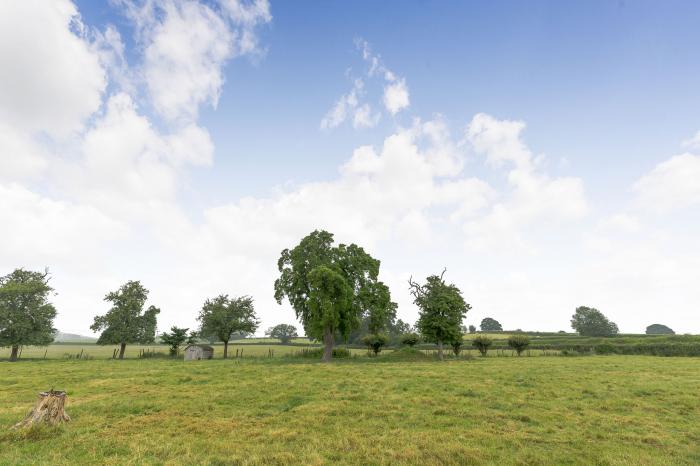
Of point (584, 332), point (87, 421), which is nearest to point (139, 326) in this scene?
point (87, 421)

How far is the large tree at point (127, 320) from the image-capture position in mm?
60375

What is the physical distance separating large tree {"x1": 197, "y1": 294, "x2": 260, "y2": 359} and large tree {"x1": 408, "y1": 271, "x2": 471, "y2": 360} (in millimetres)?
33745

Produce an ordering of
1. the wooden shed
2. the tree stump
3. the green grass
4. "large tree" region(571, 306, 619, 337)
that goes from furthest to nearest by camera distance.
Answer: "large tree" region(571, 306, 619, 337), the wooden shed, the tree stump, the green grass

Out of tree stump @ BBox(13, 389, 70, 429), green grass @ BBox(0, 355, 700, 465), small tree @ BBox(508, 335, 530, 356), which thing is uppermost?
small tree @ BBox(508, 335, 530, 356)

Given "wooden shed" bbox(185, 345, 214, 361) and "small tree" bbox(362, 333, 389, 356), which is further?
"small tree" bbox(362, 333, 389, 356)

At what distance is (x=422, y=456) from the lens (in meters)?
9.74

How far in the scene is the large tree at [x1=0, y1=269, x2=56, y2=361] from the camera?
2061 inches

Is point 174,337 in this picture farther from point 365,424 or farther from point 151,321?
point 365,424

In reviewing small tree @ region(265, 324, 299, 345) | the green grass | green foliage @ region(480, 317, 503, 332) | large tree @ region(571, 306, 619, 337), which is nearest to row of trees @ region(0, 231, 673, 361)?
the green grass

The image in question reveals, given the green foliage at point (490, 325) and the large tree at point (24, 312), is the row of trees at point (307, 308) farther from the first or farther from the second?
the green foliage at point (490, 325)

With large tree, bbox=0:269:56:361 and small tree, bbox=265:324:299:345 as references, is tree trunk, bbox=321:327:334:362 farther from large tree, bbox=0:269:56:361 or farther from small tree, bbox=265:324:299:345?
small tree, bbox=265:324:299:345

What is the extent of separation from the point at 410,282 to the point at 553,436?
40.0m

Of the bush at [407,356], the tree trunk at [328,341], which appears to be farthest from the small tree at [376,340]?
the tree trunk at [328,341]

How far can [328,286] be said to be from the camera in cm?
4188
